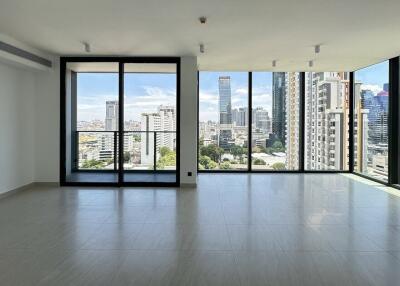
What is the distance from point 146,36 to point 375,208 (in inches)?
176

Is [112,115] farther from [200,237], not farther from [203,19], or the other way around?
[200,237]

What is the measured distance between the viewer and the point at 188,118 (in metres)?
7.64

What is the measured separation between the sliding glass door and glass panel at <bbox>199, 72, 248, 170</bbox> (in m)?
2.06

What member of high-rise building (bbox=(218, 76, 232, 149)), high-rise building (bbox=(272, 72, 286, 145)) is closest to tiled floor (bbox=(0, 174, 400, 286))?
high-rise building (bbox=(218, 76, 232, 149))

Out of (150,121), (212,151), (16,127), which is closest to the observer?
(16,127)

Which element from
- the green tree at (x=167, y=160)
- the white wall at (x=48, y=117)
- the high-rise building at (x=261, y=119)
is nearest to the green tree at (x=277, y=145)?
the high-rise building at (x=261, y=119)

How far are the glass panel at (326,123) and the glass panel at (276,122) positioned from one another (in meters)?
0.32

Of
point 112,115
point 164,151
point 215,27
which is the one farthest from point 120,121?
point 215,27

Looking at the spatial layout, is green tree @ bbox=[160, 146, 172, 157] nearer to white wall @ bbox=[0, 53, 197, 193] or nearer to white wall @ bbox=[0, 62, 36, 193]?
white wall @ bbox=[0, 53, 197, 193]

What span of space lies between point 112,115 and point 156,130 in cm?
97

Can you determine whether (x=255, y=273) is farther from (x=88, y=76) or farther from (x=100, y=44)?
(x=88, y=76)

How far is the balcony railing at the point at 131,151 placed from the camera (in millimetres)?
7836

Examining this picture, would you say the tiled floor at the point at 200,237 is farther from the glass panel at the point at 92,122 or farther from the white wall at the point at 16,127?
the glass panel at the point at 92,122

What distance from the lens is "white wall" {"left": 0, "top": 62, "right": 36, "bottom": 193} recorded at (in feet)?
21.6
